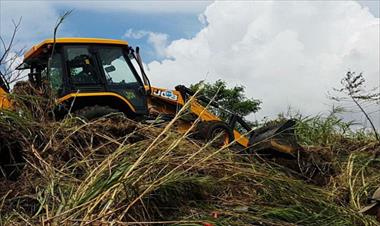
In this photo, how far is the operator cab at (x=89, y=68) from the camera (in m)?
8.27

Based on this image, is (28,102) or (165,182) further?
(28,102)

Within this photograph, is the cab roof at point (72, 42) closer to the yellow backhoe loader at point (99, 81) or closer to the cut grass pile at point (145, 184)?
the yellow backhoe loader at point (99, 81)

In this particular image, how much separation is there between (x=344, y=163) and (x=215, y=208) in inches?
102

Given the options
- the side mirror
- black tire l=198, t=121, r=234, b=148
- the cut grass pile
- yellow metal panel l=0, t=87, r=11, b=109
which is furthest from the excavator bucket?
the side mirror

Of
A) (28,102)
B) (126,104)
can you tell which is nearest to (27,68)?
(126,104)

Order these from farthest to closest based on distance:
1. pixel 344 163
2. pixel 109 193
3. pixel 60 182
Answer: pixel 344 163
pixel 60 182
pixel 109 193

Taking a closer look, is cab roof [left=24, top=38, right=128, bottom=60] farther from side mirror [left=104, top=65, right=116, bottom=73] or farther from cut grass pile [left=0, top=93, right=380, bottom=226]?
cut grass pile [left=0, top=93, right=380, bottom=226]

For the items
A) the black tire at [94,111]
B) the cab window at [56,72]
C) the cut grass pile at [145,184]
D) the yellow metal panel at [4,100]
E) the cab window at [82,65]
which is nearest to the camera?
the cut grass pile at [145,184]

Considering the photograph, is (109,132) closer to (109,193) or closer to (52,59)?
(109,193)

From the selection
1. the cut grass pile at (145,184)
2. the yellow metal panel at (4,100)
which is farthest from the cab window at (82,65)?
the cut grass pile at (145,184)

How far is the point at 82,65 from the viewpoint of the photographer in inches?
336

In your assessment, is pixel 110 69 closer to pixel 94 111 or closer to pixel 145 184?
pixel 94 111

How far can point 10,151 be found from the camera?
16.8 feet

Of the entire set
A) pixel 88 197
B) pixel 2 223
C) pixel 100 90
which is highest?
pixel 100 90
